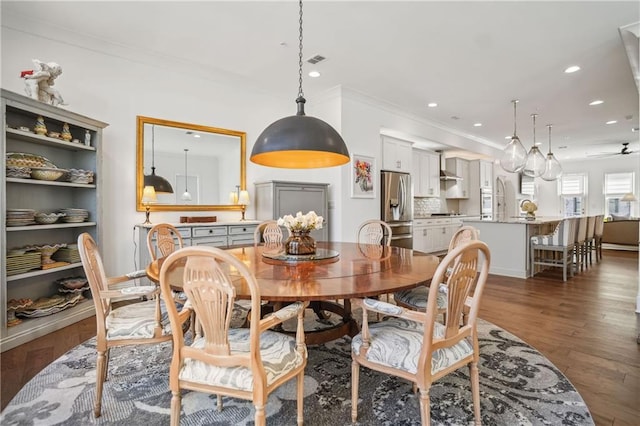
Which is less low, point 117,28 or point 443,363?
point 117,28

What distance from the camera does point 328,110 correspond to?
499 cm

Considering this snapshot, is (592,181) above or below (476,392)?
above

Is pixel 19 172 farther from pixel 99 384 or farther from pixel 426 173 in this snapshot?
pixel 426 173

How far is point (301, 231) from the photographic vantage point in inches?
93.7

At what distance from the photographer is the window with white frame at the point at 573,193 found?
11039 millimetres

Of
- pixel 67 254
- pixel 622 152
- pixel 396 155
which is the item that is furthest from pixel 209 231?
pixel 622 152

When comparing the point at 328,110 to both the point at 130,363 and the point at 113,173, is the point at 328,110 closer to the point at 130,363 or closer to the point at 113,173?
the point at 113,173

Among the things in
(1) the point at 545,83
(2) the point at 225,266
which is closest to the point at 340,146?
(2) the point at 225,266

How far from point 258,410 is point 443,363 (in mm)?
825

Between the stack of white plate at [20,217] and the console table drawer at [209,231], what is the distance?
1.38 metres

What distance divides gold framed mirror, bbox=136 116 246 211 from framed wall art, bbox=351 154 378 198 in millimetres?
1667

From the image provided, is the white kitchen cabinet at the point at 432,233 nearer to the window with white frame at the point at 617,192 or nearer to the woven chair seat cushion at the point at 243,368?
the woven chair seat cushion at the point at 243,368

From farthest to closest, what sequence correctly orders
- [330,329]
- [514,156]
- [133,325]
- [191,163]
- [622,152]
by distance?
[622,152] → [514,156] → [191,163] → [330,329] → [133,325]

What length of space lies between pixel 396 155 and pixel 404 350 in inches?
193
